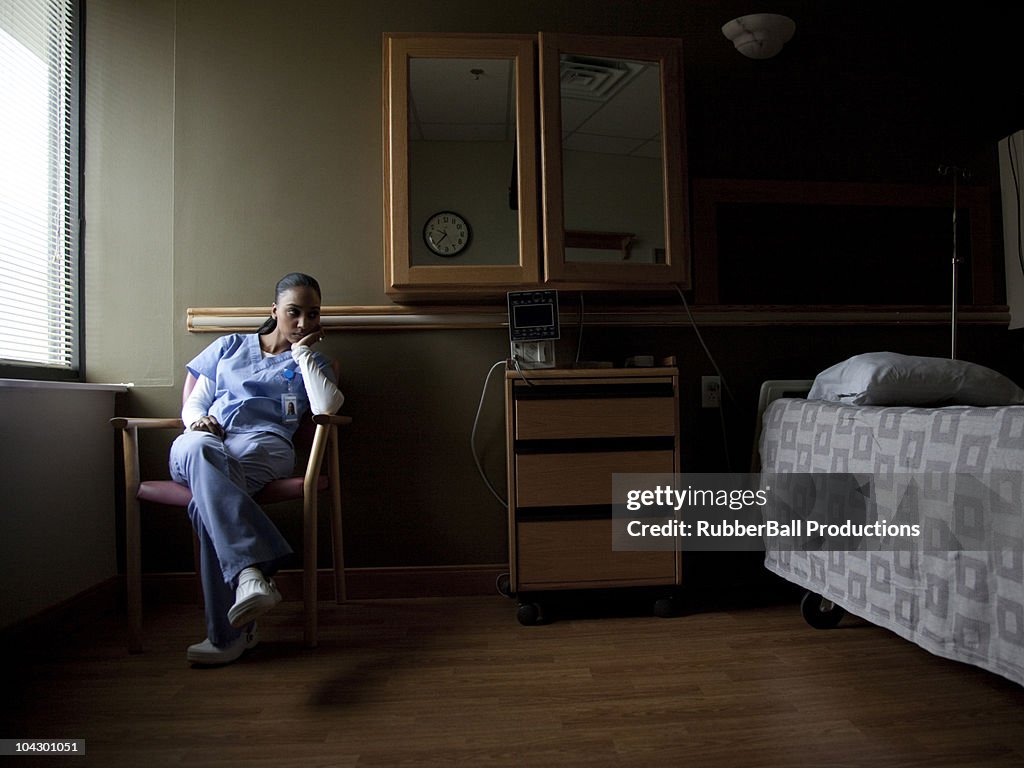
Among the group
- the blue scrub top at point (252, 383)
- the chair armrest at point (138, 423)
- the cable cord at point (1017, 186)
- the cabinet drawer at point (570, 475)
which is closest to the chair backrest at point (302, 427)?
the blue scrub top at point (252, 383)

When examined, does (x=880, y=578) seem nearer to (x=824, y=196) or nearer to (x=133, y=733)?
(x=824, y=196)

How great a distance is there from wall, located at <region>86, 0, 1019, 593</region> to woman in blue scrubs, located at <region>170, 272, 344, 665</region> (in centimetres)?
26

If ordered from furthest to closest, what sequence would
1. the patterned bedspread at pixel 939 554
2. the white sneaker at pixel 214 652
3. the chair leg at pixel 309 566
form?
the chair leg at pixel 309 566
the white sneaker at pixel 214 652
the patterned bedspread at pixel 939 554

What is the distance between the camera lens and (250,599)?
1442 millimetres

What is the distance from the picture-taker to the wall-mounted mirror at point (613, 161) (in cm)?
204

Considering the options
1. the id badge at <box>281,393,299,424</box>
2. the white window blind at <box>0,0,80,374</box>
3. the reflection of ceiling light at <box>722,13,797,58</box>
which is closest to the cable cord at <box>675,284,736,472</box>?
the reflection of ceiling light at <box>722,13,797,58</box>

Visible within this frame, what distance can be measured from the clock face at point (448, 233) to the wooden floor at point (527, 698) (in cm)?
111

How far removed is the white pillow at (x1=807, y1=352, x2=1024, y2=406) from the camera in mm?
1674

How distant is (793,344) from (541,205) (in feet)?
3.35

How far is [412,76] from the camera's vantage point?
2.05 meters

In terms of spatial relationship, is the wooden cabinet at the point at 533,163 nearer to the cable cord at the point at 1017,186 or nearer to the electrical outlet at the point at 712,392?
the electrical outlet at the point at 712,392

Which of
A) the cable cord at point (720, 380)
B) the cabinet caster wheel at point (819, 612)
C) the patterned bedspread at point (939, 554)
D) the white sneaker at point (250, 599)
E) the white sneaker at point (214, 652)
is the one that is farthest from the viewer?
the cable cord at point (720, 380)

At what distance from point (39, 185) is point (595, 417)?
1.77 m

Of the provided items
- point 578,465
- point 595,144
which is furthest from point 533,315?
point 595,144
